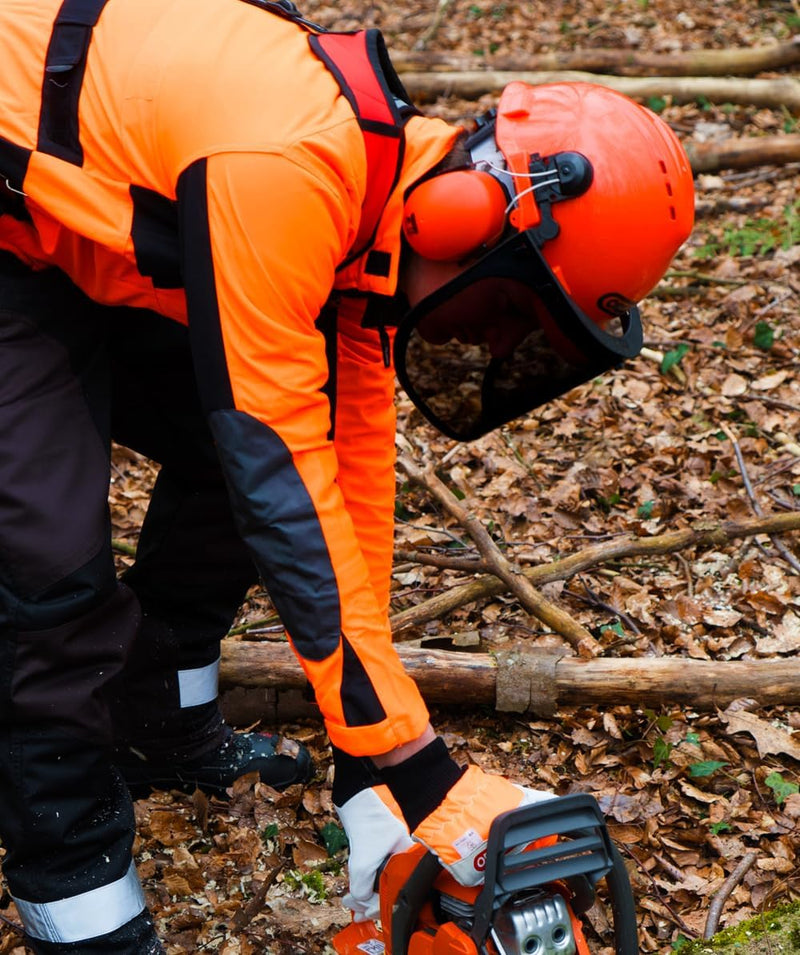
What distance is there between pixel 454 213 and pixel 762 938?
5.68 feet

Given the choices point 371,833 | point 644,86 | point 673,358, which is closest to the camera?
point 371,833

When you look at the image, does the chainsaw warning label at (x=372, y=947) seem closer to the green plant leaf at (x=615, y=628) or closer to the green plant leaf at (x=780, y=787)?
the green plant leaf at (x=780, y=787)

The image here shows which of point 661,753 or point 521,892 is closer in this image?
point 521,892

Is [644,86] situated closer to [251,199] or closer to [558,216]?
[558,216]

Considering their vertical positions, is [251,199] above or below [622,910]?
above

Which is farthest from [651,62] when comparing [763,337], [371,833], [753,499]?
[371,833]

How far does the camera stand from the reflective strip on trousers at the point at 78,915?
7.53 ft

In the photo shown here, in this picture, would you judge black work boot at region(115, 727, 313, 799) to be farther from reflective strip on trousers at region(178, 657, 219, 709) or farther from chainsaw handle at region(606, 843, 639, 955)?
chainsaw handle at region(606, 843, 639, 955)

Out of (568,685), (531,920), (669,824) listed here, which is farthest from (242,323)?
(669,824)

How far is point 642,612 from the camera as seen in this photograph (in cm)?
366

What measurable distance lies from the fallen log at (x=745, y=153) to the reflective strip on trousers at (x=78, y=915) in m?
6.20

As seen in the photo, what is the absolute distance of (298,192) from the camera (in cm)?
188

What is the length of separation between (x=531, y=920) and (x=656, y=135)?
166 centimetres

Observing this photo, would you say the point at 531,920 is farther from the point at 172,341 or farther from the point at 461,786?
the point at 172,341
